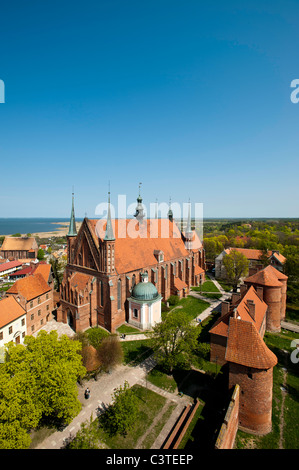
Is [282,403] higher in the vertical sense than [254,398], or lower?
lower

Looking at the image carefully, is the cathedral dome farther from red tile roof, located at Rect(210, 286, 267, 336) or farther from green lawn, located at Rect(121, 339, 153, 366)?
red tile roof, located at Rect(210, 286, 267, 336)

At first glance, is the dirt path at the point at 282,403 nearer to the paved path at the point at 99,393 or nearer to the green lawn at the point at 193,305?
the paved path at the point at 99,393

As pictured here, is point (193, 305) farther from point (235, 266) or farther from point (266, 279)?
point (235, 266)

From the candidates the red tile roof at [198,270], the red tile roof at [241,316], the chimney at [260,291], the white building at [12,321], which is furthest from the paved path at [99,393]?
the red tile roof at [198,270]

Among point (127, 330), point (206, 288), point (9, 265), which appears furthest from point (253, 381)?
point (9, 265)

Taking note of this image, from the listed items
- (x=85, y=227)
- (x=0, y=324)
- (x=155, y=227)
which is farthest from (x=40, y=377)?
(x=155, y=227)

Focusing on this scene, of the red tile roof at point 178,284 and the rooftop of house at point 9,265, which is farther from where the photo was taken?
the rooftop of house at point 9,265
